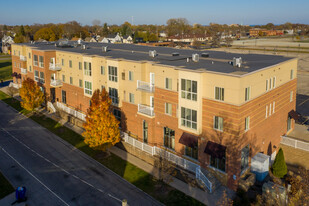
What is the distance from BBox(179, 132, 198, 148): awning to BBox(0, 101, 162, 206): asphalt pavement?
20.1 ft

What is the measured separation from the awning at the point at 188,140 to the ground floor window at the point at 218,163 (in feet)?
6.81

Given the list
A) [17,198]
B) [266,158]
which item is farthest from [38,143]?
[266,158]

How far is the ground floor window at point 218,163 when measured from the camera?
25.2m

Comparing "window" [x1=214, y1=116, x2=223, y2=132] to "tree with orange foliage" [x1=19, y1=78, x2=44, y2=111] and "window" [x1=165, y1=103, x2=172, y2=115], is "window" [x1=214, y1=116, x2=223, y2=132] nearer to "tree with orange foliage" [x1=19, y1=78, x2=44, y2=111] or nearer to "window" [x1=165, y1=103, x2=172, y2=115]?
"window" [x1=165, y1=103, x2=172, y2=115]

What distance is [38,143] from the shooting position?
35.4m

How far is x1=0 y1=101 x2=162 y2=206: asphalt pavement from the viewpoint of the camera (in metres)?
24.2

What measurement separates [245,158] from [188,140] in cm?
548

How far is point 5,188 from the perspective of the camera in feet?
84.1

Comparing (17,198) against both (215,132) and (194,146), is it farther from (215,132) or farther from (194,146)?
(215,132)

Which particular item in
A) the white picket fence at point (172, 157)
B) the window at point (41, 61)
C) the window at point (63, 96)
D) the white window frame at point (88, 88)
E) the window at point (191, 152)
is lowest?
the white picket fence at point (172, 157)

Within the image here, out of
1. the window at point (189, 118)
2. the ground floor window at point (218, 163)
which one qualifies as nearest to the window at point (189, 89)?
the window at point (189, 118)

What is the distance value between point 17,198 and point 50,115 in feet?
75.2

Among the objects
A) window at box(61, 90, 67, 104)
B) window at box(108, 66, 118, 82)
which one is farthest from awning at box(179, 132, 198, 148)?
window at box(61, 90, 67, 104)

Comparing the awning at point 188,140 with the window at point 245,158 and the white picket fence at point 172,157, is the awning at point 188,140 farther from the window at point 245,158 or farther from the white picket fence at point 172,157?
the window at point 245,158
